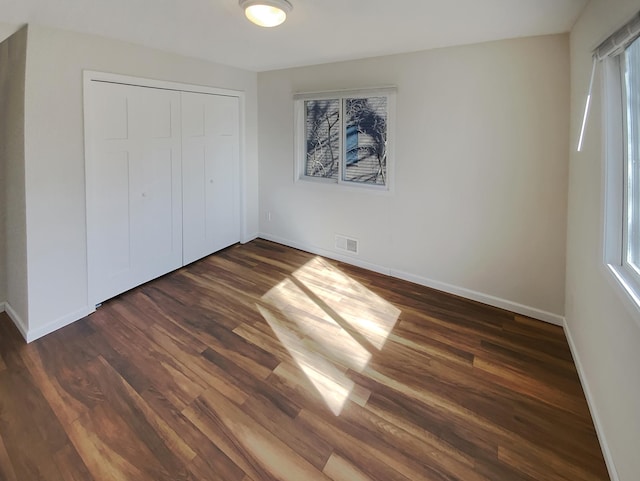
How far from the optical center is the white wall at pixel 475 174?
2.69m

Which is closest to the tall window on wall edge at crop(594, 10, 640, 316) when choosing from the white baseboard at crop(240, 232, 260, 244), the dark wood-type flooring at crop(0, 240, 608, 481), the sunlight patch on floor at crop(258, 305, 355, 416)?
the dark wood-type flooring at crop(0, 240, 608, 481)

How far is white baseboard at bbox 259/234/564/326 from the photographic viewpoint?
2889 mm

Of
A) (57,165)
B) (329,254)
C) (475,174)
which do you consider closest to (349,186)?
(329,254)

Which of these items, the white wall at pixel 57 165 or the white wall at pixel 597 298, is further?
the white wall at pixel 57 165

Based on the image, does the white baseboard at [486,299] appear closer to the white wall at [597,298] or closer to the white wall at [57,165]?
the white wall at [597,298]

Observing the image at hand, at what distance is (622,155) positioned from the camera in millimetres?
1703

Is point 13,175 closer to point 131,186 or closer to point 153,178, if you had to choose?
point 131,186

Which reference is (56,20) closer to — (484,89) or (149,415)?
(149,415)

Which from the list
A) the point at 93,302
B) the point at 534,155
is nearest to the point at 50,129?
the point at 93,302

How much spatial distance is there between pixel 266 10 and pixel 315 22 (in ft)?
1.46

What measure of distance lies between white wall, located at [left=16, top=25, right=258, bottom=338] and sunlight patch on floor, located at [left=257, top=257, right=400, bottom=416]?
1516 millimetres

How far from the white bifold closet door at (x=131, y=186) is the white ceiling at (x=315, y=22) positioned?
1.67ft

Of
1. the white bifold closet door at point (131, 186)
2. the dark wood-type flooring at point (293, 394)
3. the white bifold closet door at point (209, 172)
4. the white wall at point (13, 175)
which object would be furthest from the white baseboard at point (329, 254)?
the white wall at point (13, 175)

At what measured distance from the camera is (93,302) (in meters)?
2.94
